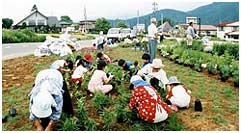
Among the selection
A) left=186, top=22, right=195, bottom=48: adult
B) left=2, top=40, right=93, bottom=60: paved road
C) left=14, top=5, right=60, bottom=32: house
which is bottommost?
left=2, top=40, right=93, bottom=60: paved road

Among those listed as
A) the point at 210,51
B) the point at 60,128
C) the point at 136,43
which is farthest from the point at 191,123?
the point at 136,43

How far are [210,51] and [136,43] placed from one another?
15.3 feet

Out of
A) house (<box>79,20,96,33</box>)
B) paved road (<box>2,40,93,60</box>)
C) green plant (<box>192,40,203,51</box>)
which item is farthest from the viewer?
house (<box>79,20,96,33</box>)

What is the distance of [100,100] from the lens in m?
6.03

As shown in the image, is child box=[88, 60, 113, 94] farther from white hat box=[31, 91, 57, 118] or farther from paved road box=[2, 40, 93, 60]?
paved road box=[2, 40, 93, 60]

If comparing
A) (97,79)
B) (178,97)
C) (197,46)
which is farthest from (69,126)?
(197,46)

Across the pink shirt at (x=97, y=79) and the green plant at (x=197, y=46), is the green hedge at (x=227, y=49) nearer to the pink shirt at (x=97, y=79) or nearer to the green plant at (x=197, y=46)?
the green plant at (x=197, y=46)

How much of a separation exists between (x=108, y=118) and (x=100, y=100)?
2.61 feet

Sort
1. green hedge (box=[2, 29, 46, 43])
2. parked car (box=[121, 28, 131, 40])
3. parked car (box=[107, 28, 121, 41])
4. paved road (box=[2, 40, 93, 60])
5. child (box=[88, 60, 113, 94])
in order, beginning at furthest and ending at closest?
green hedge (box=[2, 29, 46, 43]) < parked car (box=[121, 28, 131, 40]) < parked car (box=[107, 28, 121, 41]) < paved road (box=[2, 40, 93, 60]) < child (box=[88, 60, 113, 94])

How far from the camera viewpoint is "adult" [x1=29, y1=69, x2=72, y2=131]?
16.0 feet

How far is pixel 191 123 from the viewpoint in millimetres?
5387

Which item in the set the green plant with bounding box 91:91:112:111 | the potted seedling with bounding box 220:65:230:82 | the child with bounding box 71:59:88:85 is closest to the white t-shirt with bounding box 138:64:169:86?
the green plant with bounding box 91:91:112:111

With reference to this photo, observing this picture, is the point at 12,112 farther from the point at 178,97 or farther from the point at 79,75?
the point at 178,97

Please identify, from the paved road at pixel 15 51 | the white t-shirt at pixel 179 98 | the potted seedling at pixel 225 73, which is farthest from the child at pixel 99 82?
the paved road at pixel 15 51
